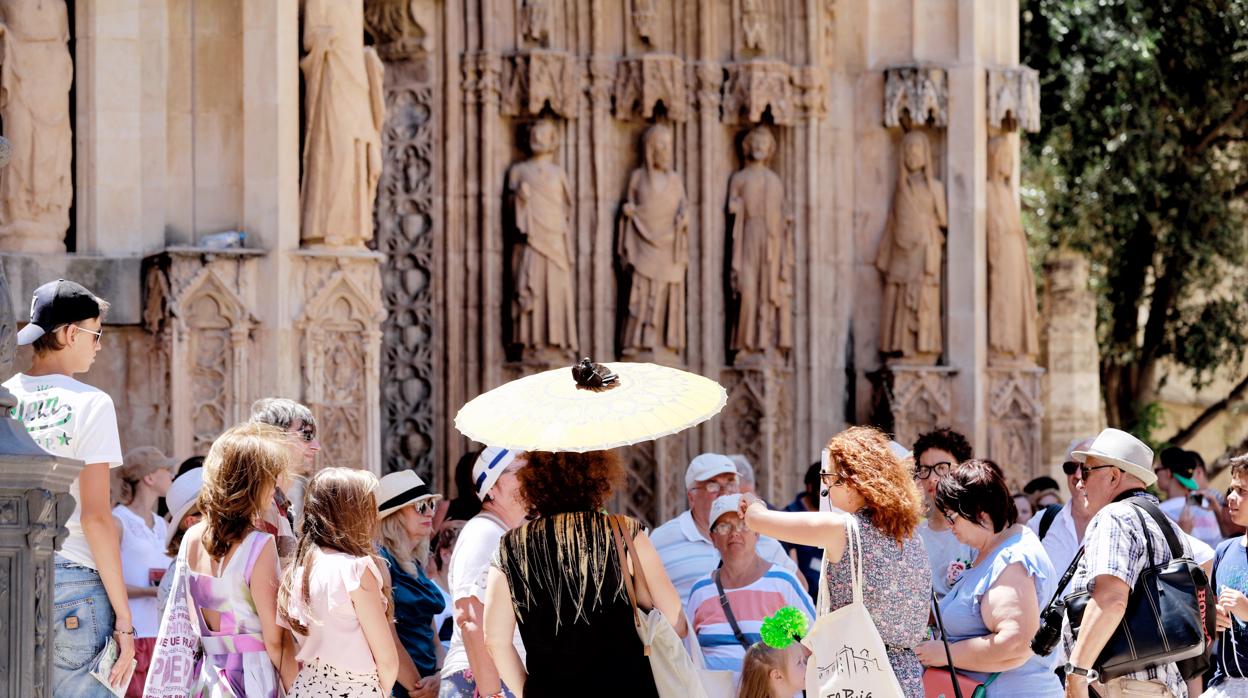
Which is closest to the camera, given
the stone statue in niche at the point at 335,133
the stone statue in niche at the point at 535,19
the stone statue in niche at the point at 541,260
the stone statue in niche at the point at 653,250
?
the stone statue in niche at the point at 335,133

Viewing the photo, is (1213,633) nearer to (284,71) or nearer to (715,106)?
(284,71)

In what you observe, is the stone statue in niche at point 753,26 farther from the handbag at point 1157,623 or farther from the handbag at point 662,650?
the handbag at point 662,650

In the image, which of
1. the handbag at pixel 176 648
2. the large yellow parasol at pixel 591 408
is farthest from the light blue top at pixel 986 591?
the handbag at pixel 176 648

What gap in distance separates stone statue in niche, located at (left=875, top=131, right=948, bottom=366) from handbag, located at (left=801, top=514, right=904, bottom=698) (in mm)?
8411

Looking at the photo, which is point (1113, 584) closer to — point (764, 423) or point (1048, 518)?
point (1048, 518)

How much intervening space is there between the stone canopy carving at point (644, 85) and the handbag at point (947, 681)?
7309mm

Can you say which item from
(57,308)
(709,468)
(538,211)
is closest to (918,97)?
(538,211)

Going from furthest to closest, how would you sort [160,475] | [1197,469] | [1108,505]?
[1197,469] → [160,475] → [1108,505]

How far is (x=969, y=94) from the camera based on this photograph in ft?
46.1

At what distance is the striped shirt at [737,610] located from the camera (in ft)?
23.6

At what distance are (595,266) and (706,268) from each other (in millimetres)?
823

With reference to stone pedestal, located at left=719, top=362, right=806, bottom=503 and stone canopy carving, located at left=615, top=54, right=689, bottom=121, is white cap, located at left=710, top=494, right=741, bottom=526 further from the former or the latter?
stone canopy carving, located at left=615, top=54, right=689, bottom=121

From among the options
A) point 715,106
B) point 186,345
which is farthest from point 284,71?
point 715,106

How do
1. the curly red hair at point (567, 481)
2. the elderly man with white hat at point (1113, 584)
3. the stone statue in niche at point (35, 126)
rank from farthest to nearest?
1. the stone statue in niche at point (35, 126)
2. the elderly man with white hat at point (1113, 584)
3. the curly red hair at point (567, 481)
